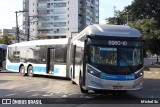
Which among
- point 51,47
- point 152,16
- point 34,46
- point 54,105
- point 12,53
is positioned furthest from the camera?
point 152,16

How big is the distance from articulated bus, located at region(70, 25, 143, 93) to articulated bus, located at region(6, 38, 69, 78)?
10.2 m

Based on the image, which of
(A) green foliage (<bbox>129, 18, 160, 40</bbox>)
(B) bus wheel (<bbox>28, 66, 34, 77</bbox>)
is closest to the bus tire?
(B) bus wheel (<bbox>28, 66, 34, 77</bbox>)

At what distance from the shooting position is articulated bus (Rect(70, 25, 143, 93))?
51.8 ft

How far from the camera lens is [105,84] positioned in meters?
15.7

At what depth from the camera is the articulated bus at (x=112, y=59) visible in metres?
15.8

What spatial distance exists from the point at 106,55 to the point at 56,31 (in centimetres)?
13578

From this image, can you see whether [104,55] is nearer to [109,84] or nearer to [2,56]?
[109,84]

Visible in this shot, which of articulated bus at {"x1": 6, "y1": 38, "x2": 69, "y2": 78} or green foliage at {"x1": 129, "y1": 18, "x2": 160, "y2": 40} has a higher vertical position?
green foliage at {"x1": 129, "y1": 18, "x2": 160, "y2": 40}

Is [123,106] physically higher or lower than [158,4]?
lower

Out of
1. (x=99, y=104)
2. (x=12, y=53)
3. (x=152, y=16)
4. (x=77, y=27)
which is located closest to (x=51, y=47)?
(x=12, y=53)

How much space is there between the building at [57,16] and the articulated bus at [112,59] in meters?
131

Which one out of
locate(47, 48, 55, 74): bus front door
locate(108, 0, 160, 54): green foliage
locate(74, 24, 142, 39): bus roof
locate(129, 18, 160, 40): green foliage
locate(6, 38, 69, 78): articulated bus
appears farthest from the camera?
locate(108, 0, 160, 54): green foliage

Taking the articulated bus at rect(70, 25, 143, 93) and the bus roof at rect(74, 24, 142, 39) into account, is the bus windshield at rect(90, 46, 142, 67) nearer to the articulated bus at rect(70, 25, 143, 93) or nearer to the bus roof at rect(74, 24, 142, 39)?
the articulated bus at rect(70, 25, 143, 93)

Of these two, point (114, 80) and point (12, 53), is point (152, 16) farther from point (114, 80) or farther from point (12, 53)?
point (114, 80)
